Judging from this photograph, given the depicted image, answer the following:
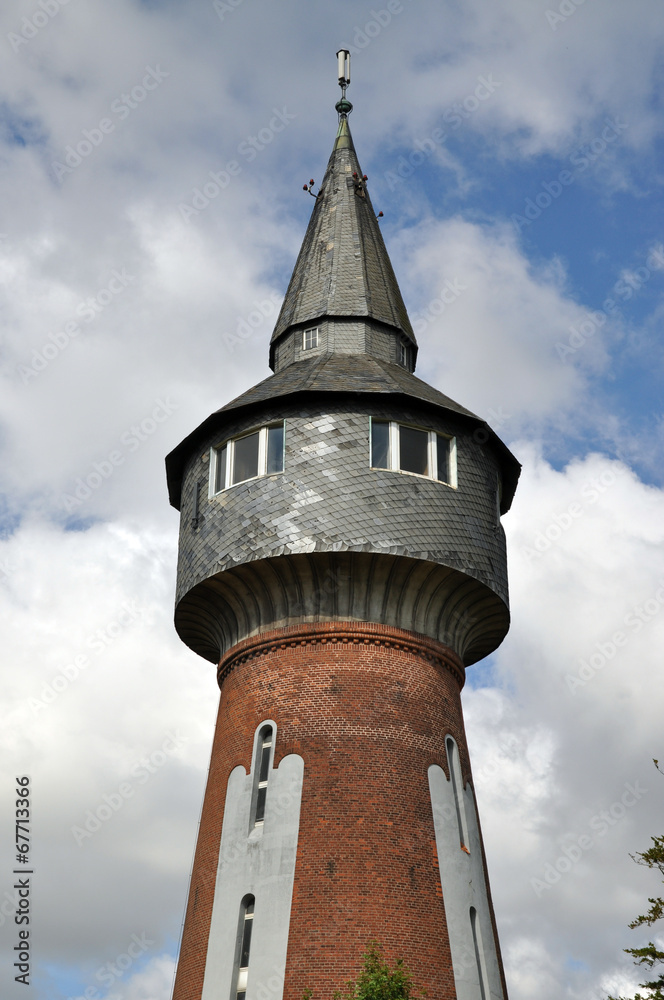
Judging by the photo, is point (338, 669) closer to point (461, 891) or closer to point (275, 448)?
point (461, 891)

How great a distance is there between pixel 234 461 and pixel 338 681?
496 cm

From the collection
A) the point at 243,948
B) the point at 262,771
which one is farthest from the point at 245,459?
the point at 243,948

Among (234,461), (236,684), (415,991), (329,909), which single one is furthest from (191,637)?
(415,991)

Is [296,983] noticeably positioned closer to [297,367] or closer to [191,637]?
[191,637]

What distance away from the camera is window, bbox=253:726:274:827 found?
19688 millimetres

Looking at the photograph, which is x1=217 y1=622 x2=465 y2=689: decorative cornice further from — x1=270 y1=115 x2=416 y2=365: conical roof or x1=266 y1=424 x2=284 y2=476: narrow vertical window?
x1=270 y1=115 x2=416 y2=365: conical roof

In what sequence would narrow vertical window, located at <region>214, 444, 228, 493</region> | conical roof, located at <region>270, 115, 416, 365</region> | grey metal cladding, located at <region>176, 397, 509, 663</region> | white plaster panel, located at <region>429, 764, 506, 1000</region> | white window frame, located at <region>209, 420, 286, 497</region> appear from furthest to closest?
conical roof, located at <region>270, 115, 416, 365</region>, narrow vertical window, located at <region>214, 444, 228, 493</region>, white window frame, located at <region>209, 420, 286, 497</region>, grey metal cladding, located at <region>176, 397, 509, 663</region>, white plaster panel, located at <region>429, 764, 506, 1000</region>

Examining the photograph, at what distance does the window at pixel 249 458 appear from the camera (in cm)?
2150

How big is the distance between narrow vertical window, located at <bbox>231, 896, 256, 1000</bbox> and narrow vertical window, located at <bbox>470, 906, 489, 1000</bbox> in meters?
3.88

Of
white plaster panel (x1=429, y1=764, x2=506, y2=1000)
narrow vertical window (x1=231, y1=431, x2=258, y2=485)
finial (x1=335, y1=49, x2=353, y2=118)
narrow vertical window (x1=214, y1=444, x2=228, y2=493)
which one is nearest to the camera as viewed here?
white plaster panel (x1=429, y1=764, x2=506, y2=1000)

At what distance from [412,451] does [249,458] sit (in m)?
3.18

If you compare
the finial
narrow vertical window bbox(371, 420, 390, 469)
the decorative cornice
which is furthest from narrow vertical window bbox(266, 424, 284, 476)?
the finial

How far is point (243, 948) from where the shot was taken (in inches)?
729

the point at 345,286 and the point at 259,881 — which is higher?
the point at 345,286
